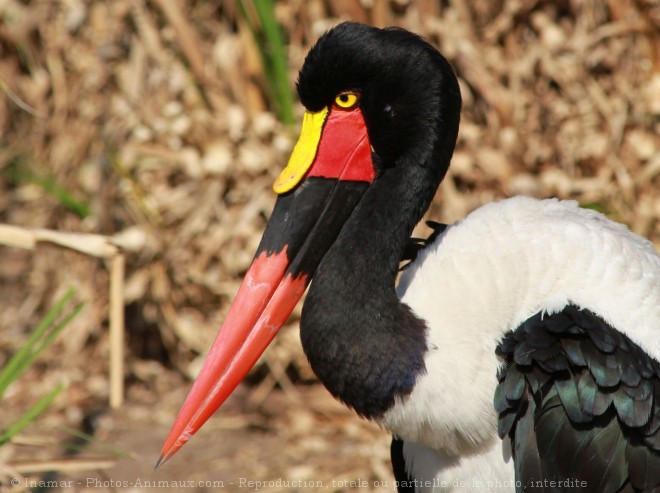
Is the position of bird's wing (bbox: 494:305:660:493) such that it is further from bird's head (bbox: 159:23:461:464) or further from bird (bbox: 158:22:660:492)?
bird's head (bbox: 159:23:461:464)

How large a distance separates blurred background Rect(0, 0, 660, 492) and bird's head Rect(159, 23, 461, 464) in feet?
7.26

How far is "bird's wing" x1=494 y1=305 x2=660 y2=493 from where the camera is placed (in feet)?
10.1

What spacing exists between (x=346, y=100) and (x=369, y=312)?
69 cm

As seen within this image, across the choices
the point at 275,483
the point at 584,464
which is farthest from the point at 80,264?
the point at 584,464

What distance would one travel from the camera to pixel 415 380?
3.24 meters

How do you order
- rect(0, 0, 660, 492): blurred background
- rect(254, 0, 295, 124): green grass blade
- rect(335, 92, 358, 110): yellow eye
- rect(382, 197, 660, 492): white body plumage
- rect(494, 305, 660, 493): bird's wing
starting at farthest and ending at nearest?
rect(0, 0, 660, 492): blurred background < rect(254, 0, 295, 124): green grass blade < rect(335, 92, 358, 110): yellow eye < rect(382, 197, 660, 492): white body plumage < rect(494, 305, 660, 493): bird's wing

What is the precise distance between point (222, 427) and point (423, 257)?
2645 millimetres

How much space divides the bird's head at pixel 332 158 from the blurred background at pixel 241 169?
2213 millimetres

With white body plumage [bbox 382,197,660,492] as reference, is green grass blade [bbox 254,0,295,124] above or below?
below

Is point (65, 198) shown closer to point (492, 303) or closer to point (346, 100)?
point (346, 100)

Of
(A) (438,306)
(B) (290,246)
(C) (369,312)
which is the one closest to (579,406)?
(A) (438,306)

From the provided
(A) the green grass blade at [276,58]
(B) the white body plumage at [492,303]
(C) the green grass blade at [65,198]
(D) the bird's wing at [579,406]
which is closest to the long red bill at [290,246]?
(B) the white body plumage at [492,303]

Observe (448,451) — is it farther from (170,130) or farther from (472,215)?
(170,130)

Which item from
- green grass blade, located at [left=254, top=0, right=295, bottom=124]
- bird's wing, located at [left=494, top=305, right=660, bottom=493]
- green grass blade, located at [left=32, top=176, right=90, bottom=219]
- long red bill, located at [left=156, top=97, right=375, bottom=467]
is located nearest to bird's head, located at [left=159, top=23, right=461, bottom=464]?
long red bill, located at [left=156, top=97, right=375, bottom=467]
